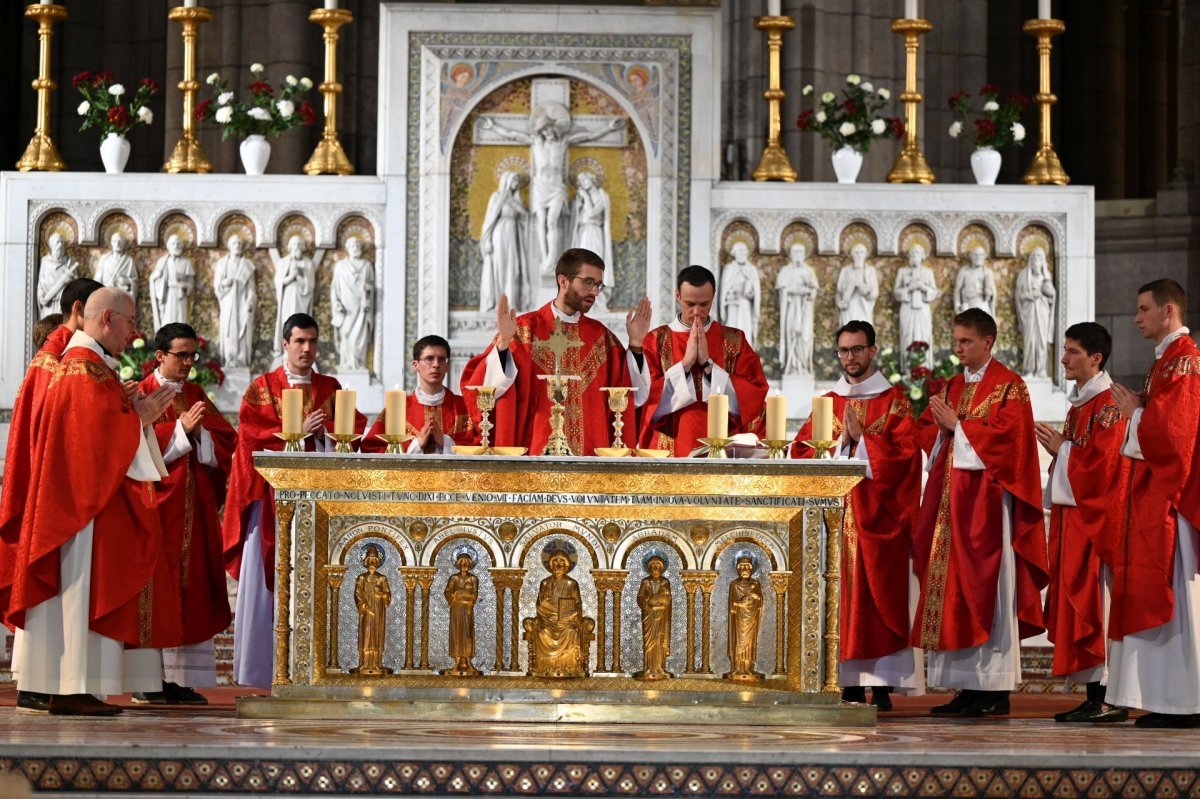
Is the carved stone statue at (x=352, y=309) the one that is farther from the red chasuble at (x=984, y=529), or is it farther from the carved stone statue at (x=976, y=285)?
the red chasuble at (x=984, y=529)

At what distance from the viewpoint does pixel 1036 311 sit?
35.8 feet

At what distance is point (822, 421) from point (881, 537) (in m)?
1.39

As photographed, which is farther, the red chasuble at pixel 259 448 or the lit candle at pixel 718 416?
the red chasuble at pixel 259 448

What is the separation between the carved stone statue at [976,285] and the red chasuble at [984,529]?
2.85m

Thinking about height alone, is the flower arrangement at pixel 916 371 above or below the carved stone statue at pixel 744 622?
above

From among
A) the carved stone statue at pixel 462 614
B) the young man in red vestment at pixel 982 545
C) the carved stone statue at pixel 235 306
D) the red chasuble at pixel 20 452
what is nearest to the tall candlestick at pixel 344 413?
the carved stone statue at pixel 462 614

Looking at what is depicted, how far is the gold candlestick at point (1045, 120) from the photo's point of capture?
36.7 ft

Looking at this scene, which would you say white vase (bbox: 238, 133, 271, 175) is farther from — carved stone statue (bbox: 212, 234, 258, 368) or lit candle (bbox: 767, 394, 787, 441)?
lit candle (bbox: 767, 394, 787, 441)

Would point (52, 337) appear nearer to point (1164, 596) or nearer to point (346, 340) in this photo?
point (346, 340)

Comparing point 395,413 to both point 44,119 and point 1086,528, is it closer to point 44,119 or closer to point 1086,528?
point 1086,528

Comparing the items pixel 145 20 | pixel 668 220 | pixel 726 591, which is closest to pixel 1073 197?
pixel 668 220

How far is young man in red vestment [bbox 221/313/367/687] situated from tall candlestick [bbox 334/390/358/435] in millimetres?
1374

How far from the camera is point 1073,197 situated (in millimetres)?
11031

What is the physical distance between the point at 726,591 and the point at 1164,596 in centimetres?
172
